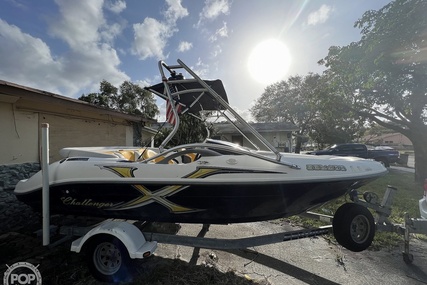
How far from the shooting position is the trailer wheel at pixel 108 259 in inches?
92.6

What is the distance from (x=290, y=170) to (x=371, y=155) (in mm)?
13176

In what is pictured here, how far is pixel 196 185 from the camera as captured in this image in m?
2.27

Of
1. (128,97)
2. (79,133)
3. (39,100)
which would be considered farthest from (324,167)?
(128,97)

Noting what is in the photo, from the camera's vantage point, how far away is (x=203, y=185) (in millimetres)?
2262

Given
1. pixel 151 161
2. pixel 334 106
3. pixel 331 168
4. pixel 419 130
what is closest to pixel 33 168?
pixel 151 161

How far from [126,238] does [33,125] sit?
148 inches

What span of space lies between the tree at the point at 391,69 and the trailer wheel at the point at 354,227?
255 inches

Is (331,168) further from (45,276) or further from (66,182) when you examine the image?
(45,276)

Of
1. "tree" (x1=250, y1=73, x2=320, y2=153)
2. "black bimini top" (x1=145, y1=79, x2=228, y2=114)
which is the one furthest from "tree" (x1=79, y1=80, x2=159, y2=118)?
"black bimini top" (x1=145, y1=79, x2=228, y2=114)

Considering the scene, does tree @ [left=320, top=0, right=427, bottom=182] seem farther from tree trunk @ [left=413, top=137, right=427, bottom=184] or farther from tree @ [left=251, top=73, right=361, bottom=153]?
tree @ [left=251, top=73, right=361, bottom=153]

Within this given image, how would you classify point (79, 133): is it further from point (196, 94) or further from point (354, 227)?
point (354, 227)

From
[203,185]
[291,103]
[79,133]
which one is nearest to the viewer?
[203,185]

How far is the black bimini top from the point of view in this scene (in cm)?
285

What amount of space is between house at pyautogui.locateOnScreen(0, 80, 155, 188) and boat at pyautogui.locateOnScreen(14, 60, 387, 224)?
1.78m
